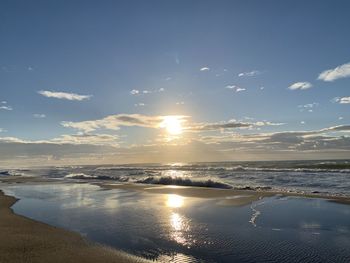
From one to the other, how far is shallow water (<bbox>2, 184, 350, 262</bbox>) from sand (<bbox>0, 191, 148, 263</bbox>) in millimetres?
578

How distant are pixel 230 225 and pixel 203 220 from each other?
1410 mm

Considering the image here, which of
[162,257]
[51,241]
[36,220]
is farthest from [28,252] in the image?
[36,220]

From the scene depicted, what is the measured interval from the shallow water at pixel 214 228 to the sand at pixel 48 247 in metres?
0.58

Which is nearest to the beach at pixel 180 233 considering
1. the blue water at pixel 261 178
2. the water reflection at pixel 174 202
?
the water reflection at pixel 174 202

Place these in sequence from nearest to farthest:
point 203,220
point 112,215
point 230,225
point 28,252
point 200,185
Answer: point 28,252
point 230,225
point 203,220
point 112,215
point 200,185

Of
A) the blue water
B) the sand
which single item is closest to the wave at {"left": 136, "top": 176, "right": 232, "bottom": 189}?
the blue water

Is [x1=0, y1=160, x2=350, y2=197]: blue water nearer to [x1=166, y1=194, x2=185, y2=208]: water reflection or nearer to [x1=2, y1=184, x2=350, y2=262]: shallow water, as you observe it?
[x1=166, y1=194, x2=185, y2=208]: water reflection

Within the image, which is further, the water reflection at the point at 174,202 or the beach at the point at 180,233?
the water reflection at the point at 174,202

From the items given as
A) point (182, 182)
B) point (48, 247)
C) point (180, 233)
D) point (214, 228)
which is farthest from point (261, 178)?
point (48, 247)

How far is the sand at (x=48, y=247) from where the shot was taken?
8.29 meters

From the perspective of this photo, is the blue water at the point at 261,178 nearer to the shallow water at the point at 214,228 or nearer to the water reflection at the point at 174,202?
the water reflection at the point at 174,202

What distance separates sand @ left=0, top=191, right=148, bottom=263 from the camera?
829cm

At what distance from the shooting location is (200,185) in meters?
34.6

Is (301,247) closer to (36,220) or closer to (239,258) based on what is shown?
(239,258)
